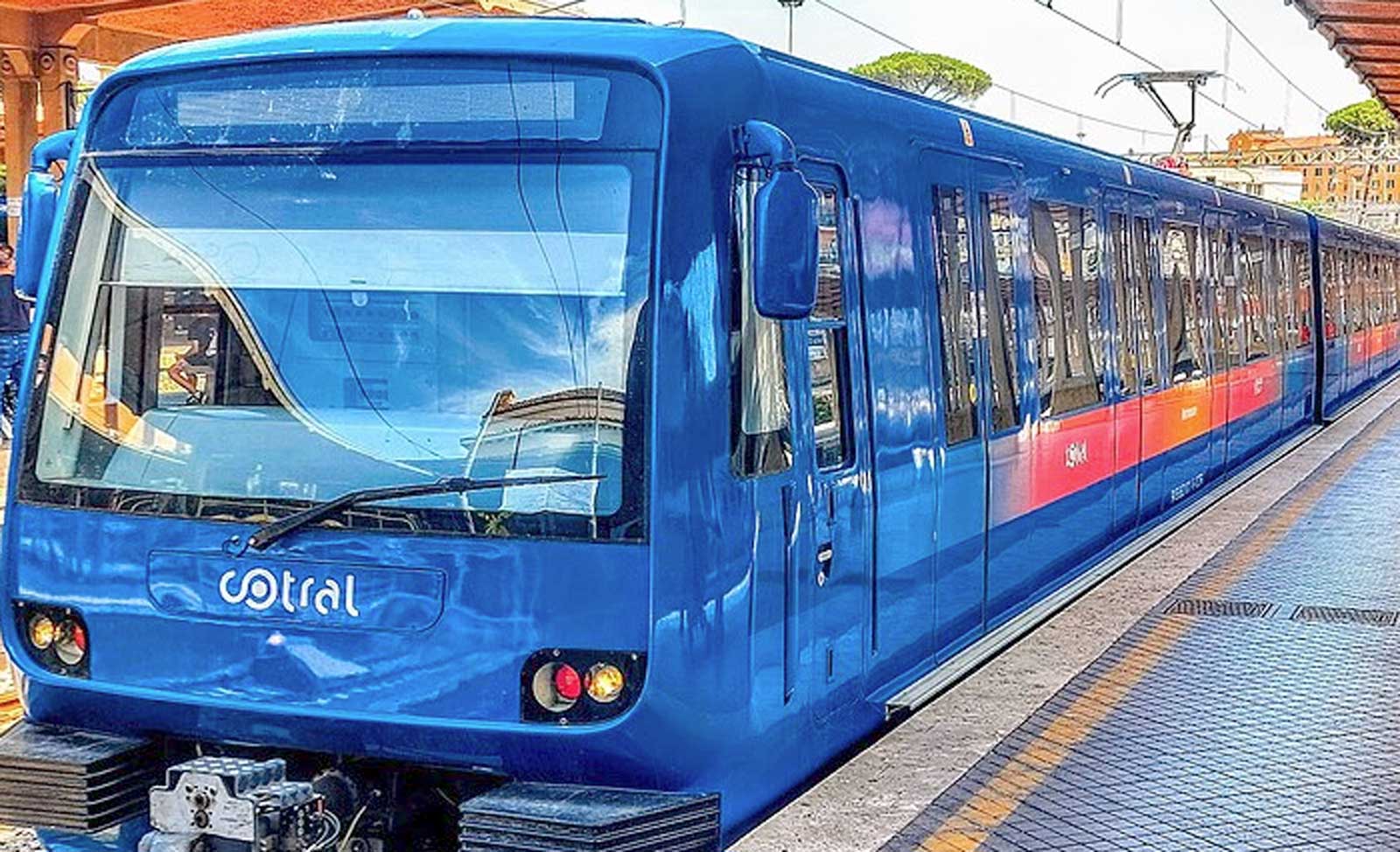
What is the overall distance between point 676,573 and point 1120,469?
690cm

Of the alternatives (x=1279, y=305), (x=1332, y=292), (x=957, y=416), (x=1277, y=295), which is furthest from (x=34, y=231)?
(x=1332, y=292)

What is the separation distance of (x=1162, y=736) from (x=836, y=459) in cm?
202

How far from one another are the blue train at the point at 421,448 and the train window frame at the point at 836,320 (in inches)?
8.4

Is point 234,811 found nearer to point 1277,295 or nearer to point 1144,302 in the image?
point 1144,302

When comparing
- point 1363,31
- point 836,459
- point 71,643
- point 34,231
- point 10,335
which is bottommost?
point 71,643

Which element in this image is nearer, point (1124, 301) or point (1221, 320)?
point (1124, 301)

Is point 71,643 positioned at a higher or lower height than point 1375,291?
lower

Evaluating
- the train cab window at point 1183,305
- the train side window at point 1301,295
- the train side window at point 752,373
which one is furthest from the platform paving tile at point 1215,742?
the train side window at point 1301,295

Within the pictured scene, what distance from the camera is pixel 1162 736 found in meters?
7.12

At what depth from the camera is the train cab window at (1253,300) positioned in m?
16.2

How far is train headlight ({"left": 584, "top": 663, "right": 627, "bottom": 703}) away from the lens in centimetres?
490

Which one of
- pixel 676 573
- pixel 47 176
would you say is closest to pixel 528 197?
pixel 676 573

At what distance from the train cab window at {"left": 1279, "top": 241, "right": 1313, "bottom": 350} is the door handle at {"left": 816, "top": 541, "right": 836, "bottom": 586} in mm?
13954

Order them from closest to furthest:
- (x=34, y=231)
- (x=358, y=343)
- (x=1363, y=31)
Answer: (x=358, y=343) < (x=34, y=231) < (x=1363, y=31)
